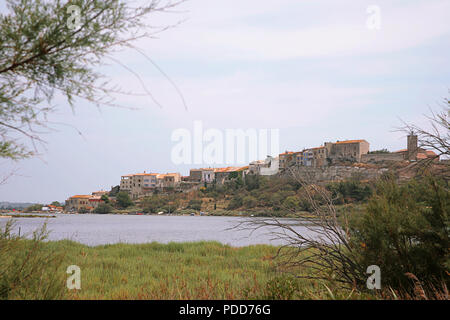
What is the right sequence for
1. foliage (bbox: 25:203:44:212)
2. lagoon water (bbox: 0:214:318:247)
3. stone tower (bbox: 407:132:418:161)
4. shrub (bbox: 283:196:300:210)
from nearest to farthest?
stone tower (bbox: 407:132:418:161) → shrub (bbox: 283:196:300:210) → lagoon water (bbox: 0:214:318:247) → foliage (bbox: 25:203:44:212)

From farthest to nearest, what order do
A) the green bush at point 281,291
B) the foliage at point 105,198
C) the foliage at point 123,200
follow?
the foliage at point 105,198
the foliage at point 123,200
the green bush at point 281,291

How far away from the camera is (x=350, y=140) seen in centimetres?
9025

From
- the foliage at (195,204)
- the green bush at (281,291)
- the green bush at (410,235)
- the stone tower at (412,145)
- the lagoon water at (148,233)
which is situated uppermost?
the stone tower at (412,145)

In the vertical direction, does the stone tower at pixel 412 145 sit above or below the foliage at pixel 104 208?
above

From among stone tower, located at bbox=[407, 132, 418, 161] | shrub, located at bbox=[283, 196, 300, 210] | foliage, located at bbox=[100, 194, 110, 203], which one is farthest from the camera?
foliage, located at bbox=[100, 194, 110, 203]

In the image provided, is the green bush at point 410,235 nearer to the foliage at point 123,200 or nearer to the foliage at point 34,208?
the foliage at point 34,208

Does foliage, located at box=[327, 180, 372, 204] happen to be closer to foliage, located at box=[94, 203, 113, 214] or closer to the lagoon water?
the lagoon water

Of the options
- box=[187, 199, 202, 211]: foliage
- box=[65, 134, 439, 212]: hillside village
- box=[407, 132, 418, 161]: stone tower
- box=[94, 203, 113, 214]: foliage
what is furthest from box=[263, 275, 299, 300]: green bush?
box=[94, 203, 113, 214]: foliage

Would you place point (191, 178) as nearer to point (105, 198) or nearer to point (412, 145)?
point (105, 198)

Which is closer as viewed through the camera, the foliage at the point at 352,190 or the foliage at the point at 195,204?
the foliage at the point at 352,190

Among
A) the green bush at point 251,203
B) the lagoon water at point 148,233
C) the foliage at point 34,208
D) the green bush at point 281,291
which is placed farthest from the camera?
the foliage at point 34,208

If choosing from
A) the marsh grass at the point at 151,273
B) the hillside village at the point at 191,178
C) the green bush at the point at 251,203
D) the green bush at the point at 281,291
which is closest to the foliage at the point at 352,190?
the marsh grass at the point at 151,273

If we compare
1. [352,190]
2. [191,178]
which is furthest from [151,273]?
[191,178]

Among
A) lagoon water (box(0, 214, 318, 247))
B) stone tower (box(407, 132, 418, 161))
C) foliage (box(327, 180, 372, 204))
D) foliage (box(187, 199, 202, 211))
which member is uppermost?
stone tower (box(407, 132, 418, 161))
